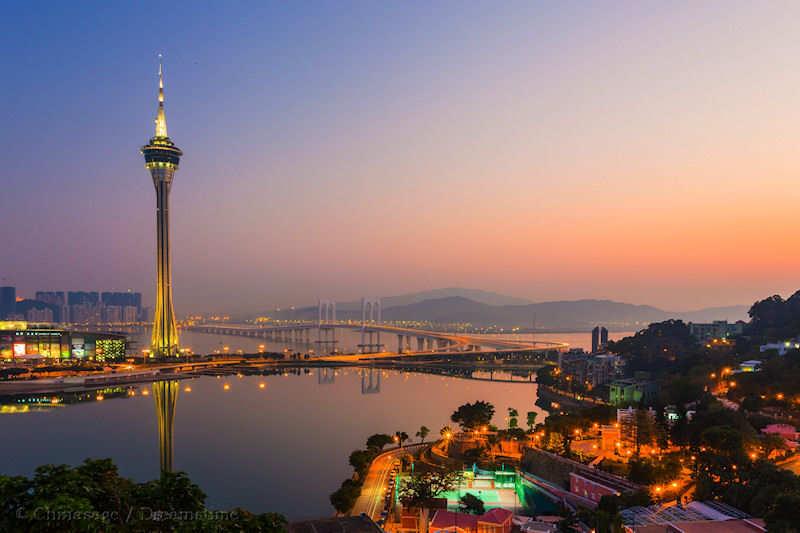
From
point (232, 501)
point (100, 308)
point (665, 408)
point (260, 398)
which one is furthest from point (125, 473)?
point (100, 308)

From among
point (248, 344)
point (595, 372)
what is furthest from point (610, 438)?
point (248, 344)

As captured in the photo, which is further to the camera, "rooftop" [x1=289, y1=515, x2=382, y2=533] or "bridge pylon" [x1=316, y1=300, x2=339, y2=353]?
"bridge pylon" [x1=316, y1=300, x2=339, y2=353]

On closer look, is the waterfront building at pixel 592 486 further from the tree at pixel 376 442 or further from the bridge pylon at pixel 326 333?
the bridge pylon at pixel 326 333

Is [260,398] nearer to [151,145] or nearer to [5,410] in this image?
[5,410]

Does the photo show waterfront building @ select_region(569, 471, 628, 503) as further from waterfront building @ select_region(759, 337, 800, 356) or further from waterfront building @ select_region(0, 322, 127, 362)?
waterfront building @ select_region(0, 322, 127, 362)

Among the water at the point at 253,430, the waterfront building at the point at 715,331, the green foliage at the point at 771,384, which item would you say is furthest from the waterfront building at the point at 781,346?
the waterfront building at the point at 715,331

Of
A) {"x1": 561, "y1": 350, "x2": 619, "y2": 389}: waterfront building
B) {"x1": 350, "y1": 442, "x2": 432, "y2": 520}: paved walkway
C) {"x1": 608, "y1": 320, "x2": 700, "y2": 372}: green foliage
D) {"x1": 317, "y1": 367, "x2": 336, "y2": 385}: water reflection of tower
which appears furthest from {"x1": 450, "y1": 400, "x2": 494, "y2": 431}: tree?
{"x1": 317, "y1": 367, "x2": 336, "y2": 385}: water reflection of tower

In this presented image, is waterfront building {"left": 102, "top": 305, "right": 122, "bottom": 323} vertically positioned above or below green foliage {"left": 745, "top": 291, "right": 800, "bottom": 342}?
below

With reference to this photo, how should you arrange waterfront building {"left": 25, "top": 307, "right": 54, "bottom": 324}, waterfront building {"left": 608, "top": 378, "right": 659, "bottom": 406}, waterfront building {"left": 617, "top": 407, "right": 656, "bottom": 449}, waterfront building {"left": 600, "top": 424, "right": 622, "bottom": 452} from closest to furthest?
waterfront building {"left": 617, "top": 407, "right": 656, "bottom": 449} → waterfront building {"left": 600, "top": 424, "right": 622, "bottom": 452} → waterfront building {"left": 608, "top": 378, "right": 659, "bottom": 406} → waterfront building {"left": 25, "top": 307, "right": 54, "bottom": 324}
